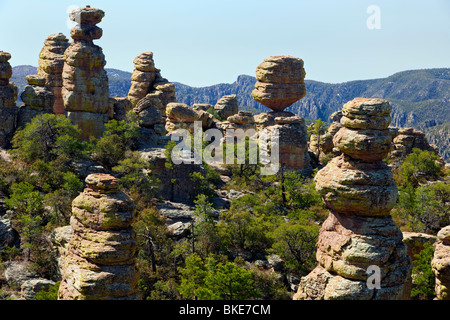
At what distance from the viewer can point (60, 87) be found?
54.5m

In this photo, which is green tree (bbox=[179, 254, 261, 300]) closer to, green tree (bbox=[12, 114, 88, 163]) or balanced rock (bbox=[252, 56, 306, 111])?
green tree (bbox=[12, 114, 88, 163])

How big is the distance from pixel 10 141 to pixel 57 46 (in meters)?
13.6

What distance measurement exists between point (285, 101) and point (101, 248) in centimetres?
3800

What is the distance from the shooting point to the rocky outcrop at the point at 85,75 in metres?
50.3

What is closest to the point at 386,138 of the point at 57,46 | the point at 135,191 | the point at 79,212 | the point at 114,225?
the point at 114,225

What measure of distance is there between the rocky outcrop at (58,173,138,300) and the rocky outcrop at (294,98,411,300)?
9042mm

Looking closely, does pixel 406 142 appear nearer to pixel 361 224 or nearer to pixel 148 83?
pixel 148 83

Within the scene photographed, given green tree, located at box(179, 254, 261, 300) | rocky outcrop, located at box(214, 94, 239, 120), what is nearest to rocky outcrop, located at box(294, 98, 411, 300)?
green tree, located at box(179, 254, 261, 300)

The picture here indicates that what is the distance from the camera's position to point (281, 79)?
57.3 metres

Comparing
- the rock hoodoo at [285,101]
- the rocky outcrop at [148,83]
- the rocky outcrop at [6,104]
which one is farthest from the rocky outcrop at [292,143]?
the rocky outcrop at [6,104]

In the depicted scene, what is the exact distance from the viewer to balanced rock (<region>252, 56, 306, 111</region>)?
5691 cm

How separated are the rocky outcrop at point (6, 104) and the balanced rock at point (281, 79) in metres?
26.3

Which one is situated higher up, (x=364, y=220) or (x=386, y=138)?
(x=386, y=138)

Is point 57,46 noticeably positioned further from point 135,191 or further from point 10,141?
point 135,191
